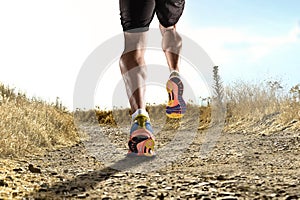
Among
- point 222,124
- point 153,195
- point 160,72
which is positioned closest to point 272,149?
point 160,72

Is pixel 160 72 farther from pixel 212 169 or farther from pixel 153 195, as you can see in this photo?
pixel 153 195

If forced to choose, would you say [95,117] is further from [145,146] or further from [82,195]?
[82,195]

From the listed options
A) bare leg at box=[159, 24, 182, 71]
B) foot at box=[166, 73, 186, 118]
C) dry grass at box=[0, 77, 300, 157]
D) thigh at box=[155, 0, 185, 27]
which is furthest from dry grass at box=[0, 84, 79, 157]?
thigh at box=[155, 0, 185, 27]

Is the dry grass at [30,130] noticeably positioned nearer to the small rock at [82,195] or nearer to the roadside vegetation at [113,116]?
the roadside vegetation at [113,116]

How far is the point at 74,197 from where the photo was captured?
1.97m

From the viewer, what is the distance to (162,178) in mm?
2430

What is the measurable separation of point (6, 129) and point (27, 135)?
8.4 inches

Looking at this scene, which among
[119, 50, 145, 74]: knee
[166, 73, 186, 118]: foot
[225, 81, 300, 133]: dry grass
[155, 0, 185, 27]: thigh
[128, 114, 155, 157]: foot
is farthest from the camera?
[225, 81, 300, 133]: dry grass

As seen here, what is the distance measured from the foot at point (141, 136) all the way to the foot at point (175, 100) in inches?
28.5

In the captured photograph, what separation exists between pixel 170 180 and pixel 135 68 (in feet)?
3.62

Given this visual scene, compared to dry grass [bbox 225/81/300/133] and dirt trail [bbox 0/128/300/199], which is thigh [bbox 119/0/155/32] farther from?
dry grass [bbox 225/81/300/133]

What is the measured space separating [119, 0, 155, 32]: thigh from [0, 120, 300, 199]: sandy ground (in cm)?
105

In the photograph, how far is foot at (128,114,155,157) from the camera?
9.89 feet

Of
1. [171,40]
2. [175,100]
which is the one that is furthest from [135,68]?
[171,40]
